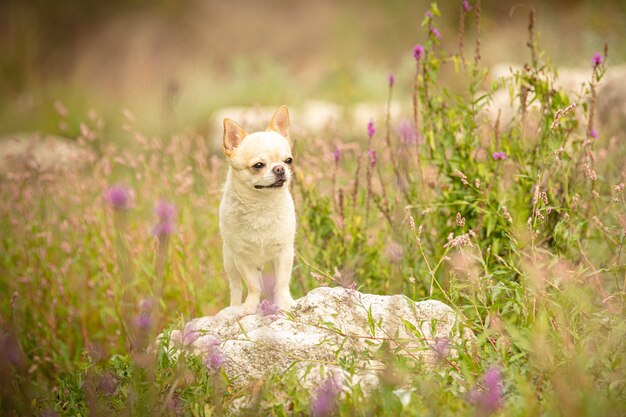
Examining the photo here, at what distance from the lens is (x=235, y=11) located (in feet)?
58.8

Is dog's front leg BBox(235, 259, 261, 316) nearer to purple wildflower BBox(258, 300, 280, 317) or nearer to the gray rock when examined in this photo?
the gray rock

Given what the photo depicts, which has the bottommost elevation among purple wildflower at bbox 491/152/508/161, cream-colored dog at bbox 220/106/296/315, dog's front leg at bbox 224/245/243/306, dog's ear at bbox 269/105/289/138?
dog's front leg at bbox 224/245/243/306

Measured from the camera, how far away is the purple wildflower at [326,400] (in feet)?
6.21

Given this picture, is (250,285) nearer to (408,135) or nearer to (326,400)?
(326,400)

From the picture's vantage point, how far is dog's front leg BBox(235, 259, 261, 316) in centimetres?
287

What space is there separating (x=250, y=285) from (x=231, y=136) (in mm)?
702

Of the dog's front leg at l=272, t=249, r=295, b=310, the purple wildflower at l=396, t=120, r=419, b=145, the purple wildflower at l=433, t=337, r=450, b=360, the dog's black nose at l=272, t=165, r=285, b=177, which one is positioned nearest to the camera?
A: the purple wildflower at l=433, t=337, r=450, b=360

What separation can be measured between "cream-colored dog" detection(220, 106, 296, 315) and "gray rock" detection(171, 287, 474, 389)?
186mm

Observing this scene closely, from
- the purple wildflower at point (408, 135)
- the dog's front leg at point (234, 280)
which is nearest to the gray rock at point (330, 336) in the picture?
the dog's front leg at point (234, 280)

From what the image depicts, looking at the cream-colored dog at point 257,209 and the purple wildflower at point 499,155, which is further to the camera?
the purple wildflower at point 499,155

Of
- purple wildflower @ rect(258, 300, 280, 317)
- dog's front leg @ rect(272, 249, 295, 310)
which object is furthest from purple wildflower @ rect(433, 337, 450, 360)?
dog's front leg @ rect(272, 249, 295, 310)

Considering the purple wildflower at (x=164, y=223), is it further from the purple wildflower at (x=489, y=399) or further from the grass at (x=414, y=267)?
the purple wildflower at (x=489, y=399)

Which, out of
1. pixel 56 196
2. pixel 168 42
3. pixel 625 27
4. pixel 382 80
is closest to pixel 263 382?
pixel 56 196

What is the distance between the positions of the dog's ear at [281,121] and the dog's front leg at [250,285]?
653mm
